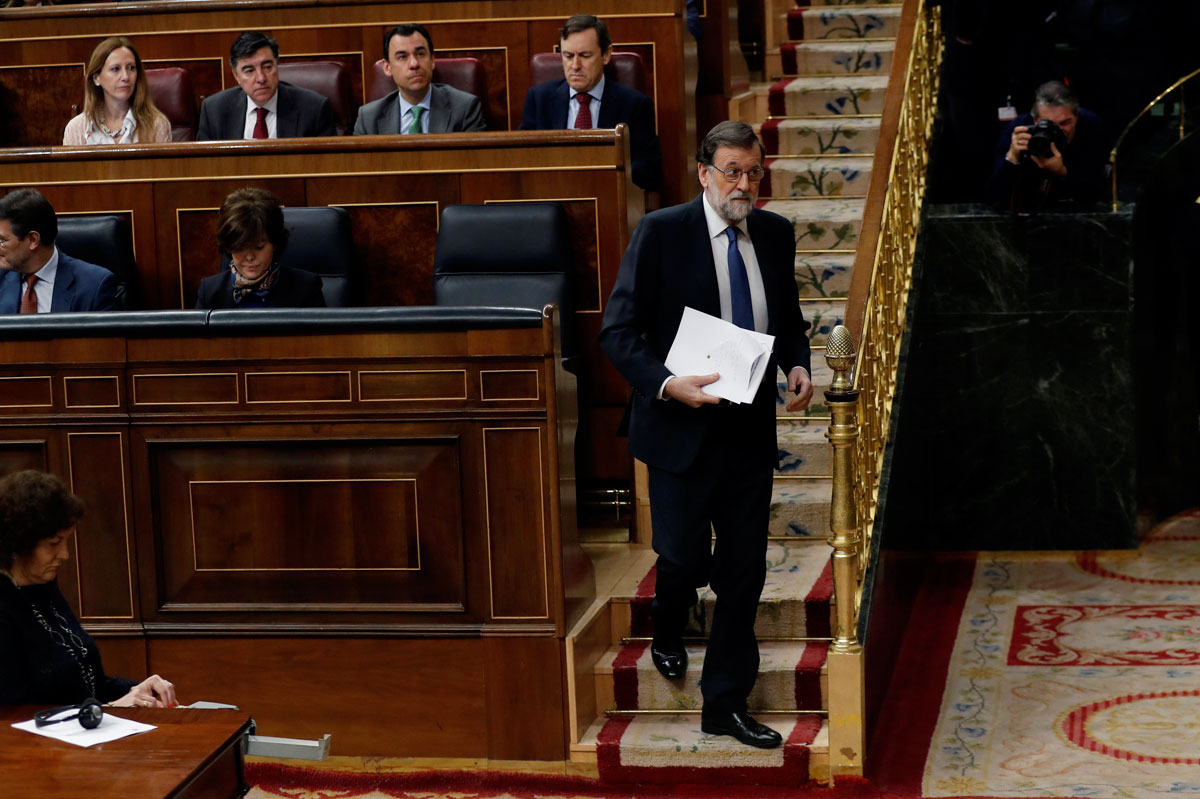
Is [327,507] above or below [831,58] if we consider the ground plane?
below

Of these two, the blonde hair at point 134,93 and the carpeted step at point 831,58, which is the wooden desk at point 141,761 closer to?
the blonde hair at point 134,93

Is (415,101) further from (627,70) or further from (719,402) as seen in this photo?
(719,402)

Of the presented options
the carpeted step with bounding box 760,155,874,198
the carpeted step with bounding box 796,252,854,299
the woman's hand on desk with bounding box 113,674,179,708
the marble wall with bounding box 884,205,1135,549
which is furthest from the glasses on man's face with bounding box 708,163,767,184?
the carpeted step with bounding box 760,155,874,198

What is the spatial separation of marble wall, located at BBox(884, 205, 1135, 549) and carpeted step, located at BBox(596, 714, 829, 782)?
202 centimetres

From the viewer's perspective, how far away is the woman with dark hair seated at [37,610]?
264cm

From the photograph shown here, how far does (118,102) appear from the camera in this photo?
5078 mm

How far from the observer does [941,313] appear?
583 centimetres

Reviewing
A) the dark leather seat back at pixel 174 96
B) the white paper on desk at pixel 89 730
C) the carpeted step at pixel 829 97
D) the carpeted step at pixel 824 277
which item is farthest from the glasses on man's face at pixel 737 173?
the carpeted step at pixel 829 97

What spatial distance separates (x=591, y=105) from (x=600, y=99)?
38mm

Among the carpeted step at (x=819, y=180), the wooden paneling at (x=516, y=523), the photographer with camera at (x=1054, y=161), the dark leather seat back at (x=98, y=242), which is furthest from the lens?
the carpeted step at (x=819, y=180)

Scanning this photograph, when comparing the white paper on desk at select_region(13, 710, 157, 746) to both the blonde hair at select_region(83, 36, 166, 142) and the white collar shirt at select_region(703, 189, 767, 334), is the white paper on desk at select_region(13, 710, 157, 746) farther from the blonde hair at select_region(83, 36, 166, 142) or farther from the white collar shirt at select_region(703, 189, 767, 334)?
the blonde hair at select_region(83, 36, 166, 142)

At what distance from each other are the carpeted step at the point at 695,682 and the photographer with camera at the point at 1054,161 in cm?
233

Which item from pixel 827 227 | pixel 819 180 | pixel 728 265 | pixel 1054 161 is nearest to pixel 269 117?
pixel 827 227

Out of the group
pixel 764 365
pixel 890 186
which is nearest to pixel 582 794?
pixel 764 365
